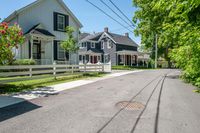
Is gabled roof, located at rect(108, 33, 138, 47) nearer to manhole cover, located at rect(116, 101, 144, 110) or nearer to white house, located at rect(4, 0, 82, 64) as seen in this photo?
white house, located at rect(4, 0, 82, 64)

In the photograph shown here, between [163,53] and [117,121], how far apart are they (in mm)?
48566

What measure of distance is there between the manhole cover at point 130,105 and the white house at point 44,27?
14.0 meters

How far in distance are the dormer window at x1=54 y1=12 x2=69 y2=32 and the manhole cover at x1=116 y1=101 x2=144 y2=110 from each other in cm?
1722

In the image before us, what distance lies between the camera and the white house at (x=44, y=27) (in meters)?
20.0

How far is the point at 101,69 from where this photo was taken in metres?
24.6

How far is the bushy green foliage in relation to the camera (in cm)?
769

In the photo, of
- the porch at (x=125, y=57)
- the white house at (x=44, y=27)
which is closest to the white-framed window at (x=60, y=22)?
the white house at (x=44, y=27)

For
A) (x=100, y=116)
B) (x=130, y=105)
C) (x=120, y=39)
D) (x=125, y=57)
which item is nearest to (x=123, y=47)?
(x=120, y=39)

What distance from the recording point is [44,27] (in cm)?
2189

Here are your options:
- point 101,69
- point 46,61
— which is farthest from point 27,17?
point 101,69

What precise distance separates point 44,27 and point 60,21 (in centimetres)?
254

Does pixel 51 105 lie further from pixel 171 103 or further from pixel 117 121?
pixel 171 103

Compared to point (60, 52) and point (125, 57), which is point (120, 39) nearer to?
point (125, 57)

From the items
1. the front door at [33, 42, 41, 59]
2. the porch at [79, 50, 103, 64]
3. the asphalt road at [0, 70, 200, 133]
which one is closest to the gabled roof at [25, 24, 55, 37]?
the front door at [33, 42, 41, 59]
